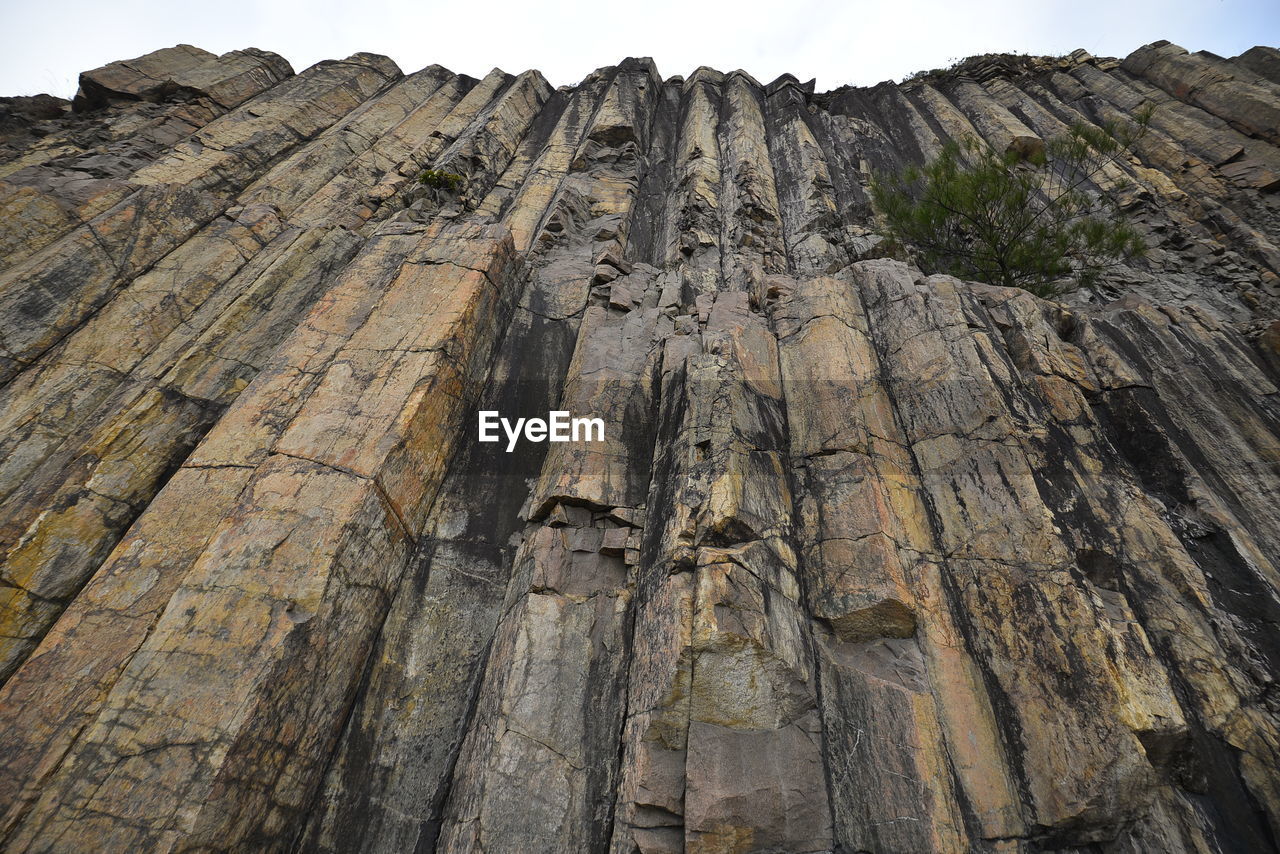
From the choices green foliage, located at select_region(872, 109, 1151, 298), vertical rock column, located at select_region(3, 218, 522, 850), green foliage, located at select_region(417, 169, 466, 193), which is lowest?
vertical rock column, located at select_region(3, 218, 522, 850)

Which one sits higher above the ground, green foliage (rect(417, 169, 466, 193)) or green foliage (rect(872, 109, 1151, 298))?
green foliage (rect(417, 169, 466, 193))

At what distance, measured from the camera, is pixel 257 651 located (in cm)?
512

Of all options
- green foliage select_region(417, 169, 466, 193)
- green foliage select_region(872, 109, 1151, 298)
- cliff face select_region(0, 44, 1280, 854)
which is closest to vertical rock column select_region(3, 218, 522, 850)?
cliff face select_region(0, 44, 1280, 854)

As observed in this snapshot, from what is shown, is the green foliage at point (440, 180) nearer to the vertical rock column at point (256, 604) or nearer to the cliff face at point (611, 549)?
the cliff face at point (611, 549)

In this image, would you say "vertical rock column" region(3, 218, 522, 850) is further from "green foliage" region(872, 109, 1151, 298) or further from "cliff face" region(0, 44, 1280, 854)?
"green foliage" region(872, 109, 1151, 298)

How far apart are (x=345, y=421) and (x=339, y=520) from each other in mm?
1401

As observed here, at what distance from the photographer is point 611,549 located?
6375mm

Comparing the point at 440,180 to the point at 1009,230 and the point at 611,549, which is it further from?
the point at 1009,230

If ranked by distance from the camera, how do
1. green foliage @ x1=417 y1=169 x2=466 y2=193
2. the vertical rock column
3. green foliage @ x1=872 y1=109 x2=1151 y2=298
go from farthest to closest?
green foliage @ x1=417 y1=169 x2=466 y2=193
green foliage @ x1=872 y1=109 x2=1151 y2=298
the vertical rock column

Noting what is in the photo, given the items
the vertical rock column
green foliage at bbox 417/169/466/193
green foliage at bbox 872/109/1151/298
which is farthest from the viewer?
green foliage at bbox 417/169/466/193

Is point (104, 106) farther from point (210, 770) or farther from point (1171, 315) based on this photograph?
point (1171, 315)

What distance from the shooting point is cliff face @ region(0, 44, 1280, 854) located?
4.57m

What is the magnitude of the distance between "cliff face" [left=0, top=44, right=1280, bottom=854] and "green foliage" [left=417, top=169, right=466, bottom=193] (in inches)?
108

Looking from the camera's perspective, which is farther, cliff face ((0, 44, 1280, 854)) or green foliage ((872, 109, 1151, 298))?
green foliage ((872, 109, 1151, 298))
